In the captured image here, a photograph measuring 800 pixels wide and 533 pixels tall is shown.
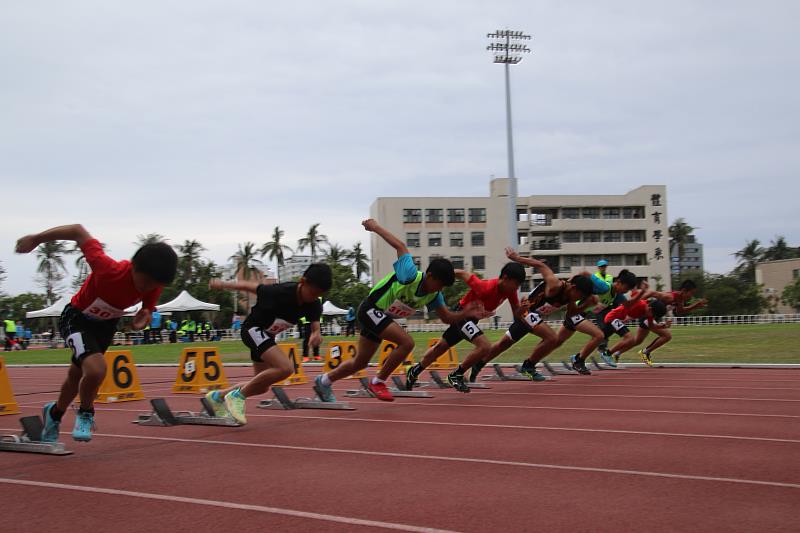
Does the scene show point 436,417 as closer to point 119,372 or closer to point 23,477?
point 23,477

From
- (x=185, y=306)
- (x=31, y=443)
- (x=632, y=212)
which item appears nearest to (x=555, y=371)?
(x=31, y=443)

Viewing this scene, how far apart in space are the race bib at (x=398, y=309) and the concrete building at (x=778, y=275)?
8054cm

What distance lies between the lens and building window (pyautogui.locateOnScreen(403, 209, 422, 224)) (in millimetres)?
74750

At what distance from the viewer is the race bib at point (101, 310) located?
5887 mm

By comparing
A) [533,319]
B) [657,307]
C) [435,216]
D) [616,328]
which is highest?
[435,216]

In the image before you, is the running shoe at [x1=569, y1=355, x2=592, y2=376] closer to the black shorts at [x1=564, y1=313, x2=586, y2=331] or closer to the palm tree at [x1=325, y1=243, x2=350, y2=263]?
the black shorts at [x1=564, y1=313, x2=586, y2=331]

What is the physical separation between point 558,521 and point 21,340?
43397 millimetres

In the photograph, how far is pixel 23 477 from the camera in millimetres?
5020

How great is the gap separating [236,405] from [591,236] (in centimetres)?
7495

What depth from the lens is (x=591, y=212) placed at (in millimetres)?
79062

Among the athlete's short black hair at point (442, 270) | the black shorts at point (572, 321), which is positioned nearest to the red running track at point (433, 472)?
the athlete's short black hair at point (442, 270)

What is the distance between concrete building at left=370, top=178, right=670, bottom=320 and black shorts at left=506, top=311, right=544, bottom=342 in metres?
61.3

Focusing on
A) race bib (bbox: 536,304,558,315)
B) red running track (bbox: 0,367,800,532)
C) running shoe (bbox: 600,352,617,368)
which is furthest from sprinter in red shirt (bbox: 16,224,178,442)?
running shoe (bbox: 600,352,617,368)

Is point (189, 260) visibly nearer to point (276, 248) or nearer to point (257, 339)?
point (276, 248)
